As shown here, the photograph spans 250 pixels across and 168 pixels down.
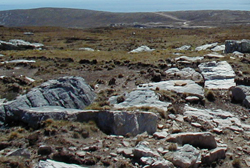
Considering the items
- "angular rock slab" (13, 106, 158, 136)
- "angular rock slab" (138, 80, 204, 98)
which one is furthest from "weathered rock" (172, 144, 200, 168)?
"angular rock slab" (138, 80, 204, 98)

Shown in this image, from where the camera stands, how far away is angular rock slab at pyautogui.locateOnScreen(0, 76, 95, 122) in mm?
10562

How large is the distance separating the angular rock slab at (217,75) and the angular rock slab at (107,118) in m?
6.87

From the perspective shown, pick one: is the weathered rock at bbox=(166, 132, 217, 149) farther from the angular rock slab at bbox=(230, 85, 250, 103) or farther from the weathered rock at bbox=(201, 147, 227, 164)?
the angular rock slab at bbox=(230, 85, 250, 103)

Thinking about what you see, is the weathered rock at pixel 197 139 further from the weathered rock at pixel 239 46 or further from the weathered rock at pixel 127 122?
the weathered rock at pixel 239 46

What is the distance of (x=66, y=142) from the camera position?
8320 mm

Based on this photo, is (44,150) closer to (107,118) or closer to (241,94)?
(107,118)

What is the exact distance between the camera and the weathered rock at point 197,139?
8398mm

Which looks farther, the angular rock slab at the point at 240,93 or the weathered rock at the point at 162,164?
the angular rock slab at the point at 240,93

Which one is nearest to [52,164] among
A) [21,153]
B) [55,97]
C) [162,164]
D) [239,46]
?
[21,153]

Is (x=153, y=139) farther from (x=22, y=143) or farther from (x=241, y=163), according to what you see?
(x=22, y=143)

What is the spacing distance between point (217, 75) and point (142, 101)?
668 centimetres

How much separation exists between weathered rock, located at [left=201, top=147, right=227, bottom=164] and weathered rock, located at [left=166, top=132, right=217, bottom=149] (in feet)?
1.02

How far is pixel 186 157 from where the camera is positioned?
24.3 feet

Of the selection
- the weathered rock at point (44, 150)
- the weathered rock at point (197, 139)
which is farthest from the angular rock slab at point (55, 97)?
the weathered rock at point (197, 139)
